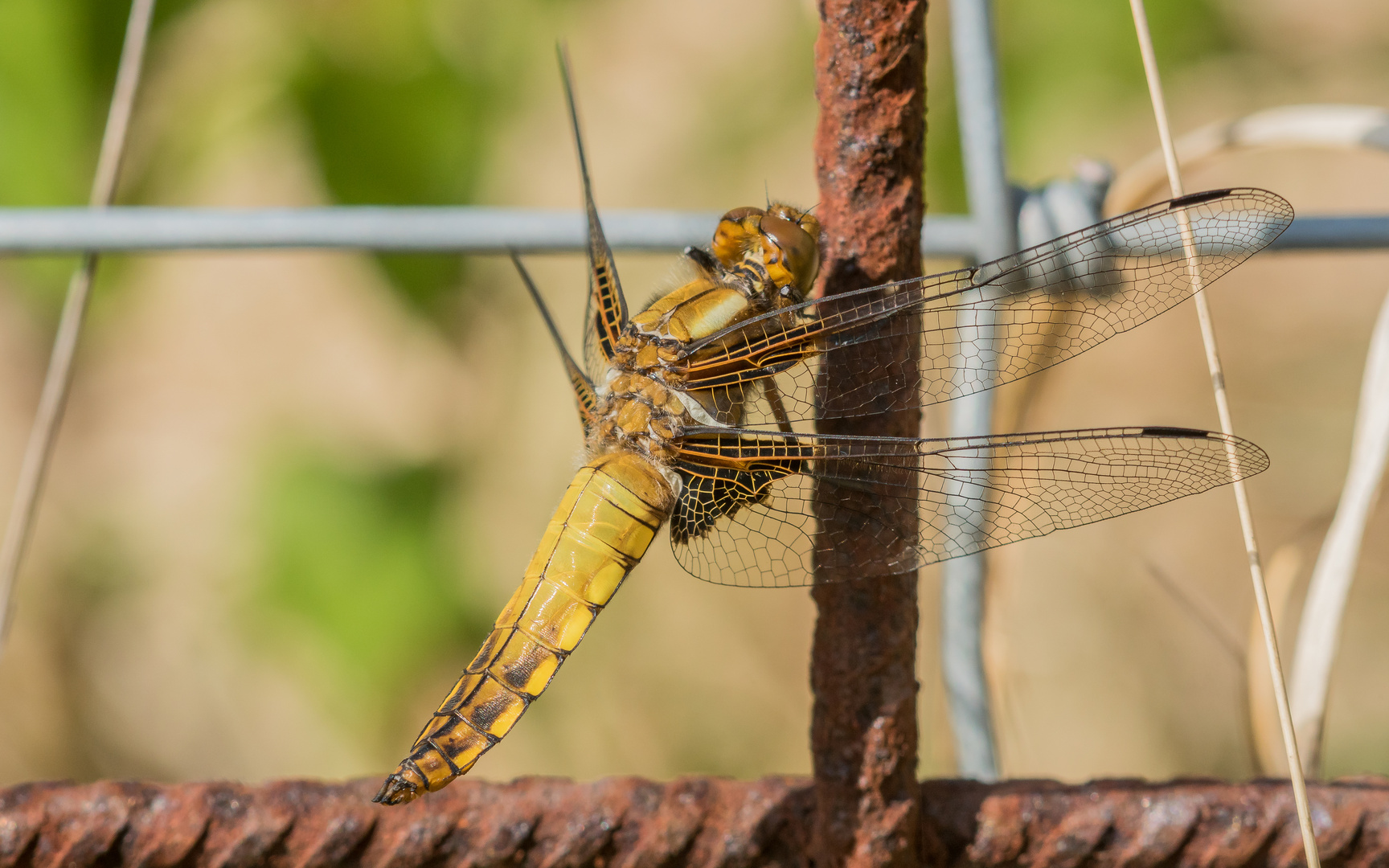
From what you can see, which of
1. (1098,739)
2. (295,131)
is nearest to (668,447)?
(295,131)

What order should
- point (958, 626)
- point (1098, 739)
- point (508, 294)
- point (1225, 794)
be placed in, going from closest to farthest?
point (1225, 794), point (958, 626), point (508, 294), point (1098, 739)

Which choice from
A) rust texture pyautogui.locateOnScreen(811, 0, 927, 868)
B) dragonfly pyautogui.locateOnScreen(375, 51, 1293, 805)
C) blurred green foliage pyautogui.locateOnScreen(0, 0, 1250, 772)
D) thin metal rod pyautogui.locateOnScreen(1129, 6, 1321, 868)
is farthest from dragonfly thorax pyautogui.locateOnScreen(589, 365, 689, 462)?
blurred green foliage pyautogui.locateOnScreen(0, 0, 1250, 772)

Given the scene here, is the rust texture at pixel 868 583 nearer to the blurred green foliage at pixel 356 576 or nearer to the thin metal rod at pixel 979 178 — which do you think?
the thin metal rod at pixel 979 178

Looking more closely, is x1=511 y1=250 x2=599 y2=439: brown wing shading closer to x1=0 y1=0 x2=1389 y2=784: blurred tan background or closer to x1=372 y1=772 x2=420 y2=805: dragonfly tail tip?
x1=372 y1=772 x2=420 y2=805: dragonfly tail tip

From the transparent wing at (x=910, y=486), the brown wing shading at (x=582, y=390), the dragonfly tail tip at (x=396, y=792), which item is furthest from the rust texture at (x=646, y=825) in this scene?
the brown wing shading at (x=582, y=390)

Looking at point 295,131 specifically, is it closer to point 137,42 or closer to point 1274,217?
point 137,42

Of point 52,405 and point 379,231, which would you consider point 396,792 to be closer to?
point 379,231
